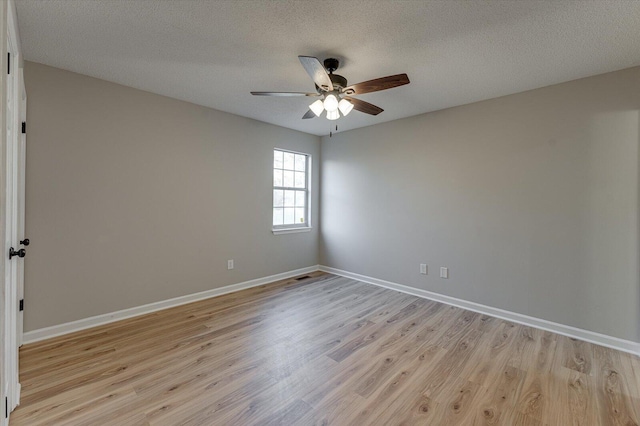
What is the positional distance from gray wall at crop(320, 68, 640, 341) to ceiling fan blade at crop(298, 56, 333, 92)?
80.9 inches

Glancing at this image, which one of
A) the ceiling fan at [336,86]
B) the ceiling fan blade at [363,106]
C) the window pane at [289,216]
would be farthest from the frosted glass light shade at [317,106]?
the window pane at [289,216]

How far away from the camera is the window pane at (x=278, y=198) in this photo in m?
4.63

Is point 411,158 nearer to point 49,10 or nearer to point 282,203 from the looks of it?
point 282,203

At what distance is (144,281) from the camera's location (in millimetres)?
3213

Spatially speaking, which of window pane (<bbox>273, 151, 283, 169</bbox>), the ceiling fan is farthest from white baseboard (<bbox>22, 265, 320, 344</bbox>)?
the ceiling fan

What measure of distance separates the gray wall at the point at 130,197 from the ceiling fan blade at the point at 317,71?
2034mm

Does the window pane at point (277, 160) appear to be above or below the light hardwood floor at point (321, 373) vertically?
above

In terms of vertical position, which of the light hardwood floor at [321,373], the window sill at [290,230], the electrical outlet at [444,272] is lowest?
the light hardwood floor at [321,373]

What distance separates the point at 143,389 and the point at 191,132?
108 inches

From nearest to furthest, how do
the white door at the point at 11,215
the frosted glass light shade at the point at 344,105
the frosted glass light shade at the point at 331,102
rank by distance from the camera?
the white door at the point at 11,215
the frosted glass light shade at the point at 331,102
the frosted glass light shade at the point at 344,105

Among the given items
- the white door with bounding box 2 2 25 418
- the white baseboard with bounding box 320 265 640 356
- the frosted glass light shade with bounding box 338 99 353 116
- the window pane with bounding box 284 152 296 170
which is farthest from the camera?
the window pane with bounding box 284 152 296 170

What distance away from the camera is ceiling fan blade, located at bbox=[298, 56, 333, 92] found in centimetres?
194

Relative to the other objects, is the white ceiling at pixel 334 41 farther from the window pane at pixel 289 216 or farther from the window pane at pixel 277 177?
the window pane at pixel 289 216

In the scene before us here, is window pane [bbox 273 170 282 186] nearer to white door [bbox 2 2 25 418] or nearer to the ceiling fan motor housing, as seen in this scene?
the ceiling fan motor housing
